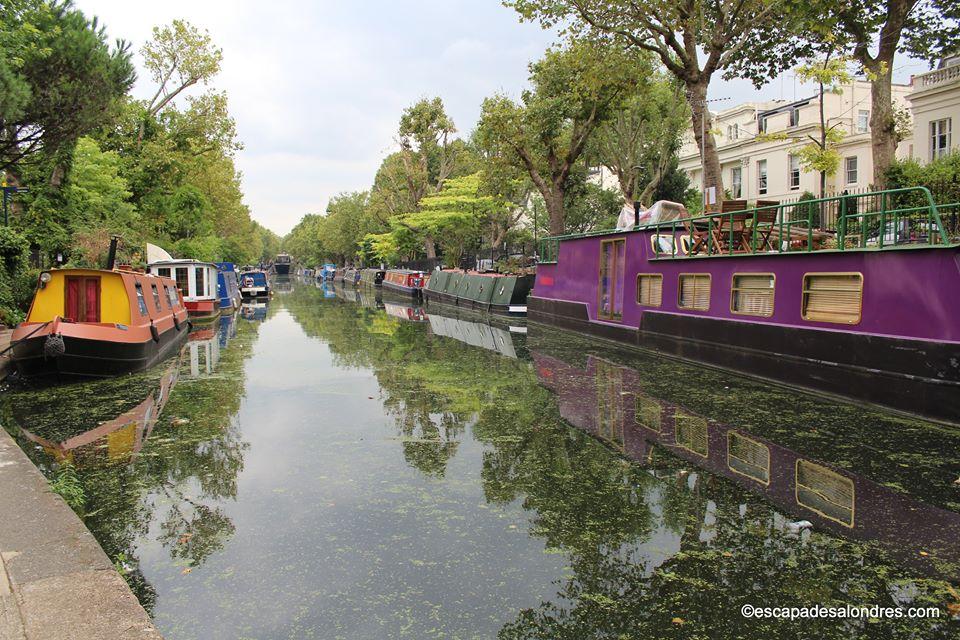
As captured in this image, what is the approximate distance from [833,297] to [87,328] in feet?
37.4

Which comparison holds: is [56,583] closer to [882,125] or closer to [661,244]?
[661,244]

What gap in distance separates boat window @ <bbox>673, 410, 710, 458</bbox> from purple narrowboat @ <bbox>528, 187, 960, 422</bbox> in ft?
8.07

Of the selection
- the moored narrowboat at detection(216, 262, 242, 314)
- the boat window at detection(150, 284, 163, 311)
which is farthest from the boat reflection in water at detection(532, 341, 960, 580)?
the moored narrowboat at detection(216, 262, 242, 314)

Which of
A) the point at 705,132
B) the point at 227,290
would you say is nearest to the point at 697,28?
the point at 705,132

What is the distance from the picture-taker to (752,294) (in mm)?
10852

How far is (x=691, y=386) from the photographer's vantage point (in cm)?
1009

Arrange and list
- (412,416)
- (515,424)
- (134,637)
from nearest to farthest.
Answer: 1. (134,637)
2. (515,424)
3. (412,416)

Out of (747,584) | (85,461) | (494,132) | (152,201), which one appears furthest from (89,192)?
(747,584)

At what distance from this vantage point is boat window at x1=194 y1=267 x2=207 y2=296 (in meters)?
23.5

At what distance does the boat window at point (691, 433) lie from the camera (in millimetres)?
6723

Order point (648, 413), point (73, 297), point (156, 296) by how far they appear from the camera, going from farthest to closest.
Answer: point (156, 296) < point (73, 297) < point (648, 413)

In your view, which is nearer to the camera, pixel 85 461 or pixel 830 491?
pixel 830 491

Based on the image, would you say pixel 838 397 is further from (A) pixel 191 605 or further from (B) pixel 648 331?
(A) pixel 191 605

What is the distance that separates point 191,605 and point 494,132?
22148 millimetres
